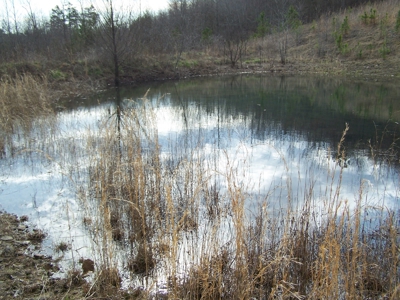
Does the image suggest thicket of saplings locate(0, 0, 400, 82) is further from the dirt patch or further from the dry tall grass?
the dirt patch

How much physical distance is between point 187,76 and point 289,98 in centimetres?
1060

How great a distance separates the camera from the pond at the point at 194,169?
10.6 ft

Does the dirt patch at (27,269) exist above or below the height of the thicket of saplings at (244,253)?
below

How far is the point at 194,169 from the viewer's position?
5.11m

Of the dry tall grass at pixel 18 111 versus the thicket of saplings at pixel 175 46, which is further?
the thicket of saplings at pixel 175 46

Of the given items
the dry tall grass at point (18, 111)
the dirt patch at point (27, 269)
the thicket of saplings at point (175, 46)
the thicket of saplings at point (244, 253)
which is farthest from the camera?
the thicket of saplings at point (175, 46)

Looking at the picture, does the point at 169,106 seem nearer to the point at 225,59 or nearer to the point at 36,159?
the point at 36,159

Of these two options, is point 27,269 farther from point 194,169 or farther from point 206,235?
point 194,169

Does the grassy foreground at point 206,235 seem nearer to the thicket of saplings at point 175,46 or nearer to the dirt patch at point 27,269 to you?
the dirt patch at point 27,269

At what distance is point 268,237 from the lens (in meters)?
3.34

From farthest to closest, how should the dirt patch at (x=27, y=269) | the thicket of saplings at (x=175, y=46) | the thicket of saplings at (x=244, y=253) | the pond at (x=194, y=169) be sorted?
1. the thicket of saplings at (x=175, y=46)
2. the pond at (x=194, y=169)
3. the dirt patch at (x=27, y=269)
4. the thicket of saplings at (x=244, y=253)

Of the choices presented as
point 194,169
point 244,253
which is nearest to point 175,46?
point 194,169

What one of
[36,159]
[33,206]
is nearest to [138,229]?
[33,206]

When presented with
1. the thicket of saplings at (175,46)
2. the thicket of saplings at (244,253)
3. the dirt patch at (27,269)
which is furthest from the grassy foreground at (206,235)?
the thicket of saplings at (175,46)
